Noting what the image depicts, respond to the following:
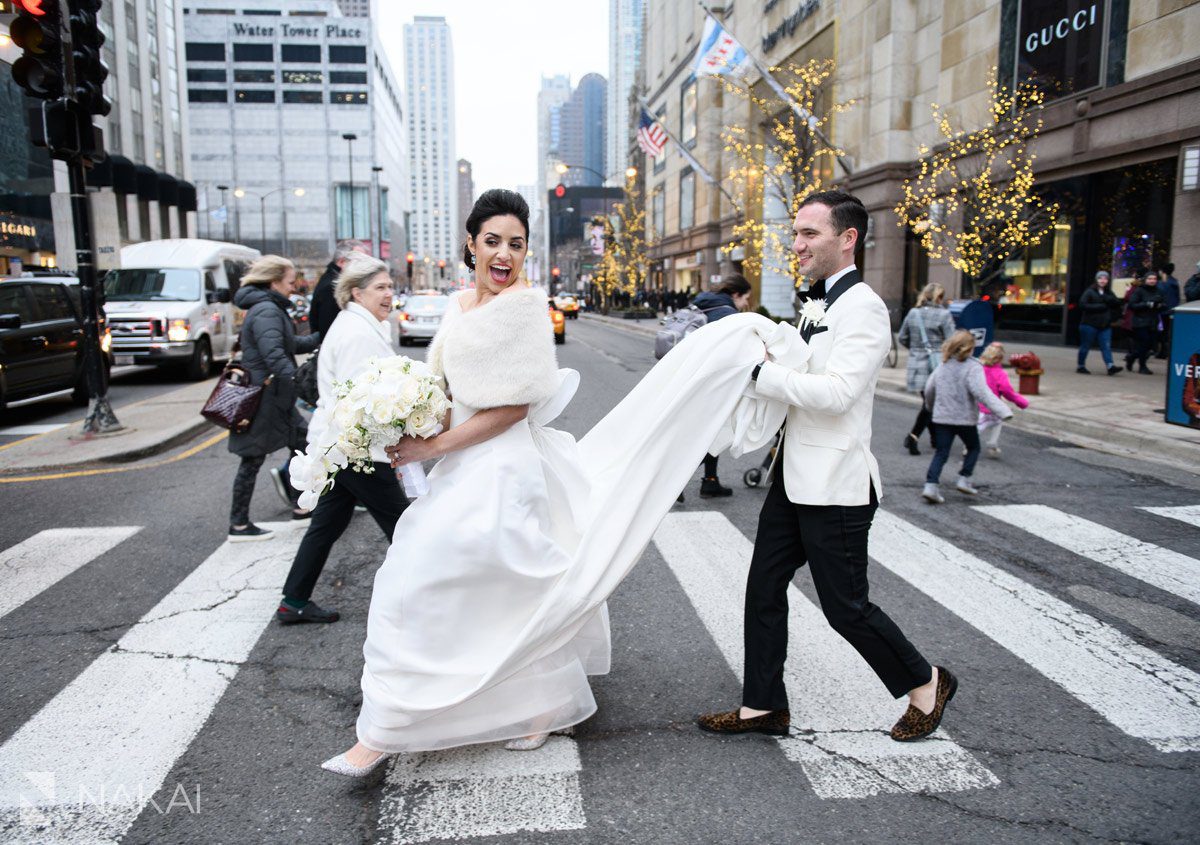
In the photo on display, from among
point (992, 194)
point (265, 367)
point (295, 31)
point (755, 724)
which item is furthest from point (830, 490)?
point (295, 31)

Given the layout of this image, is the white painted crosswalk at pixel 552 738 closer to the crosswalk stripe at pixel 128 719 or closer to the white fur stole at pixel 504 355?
the crosswalk stripe at pixel 128 719

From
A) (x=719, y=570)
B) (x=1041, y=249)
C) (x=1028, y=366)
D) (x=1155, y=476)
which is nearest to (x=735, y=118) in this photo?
(x=1041, y=249)

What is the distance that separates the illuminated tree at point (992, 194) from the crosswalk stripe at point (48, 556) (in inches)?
666

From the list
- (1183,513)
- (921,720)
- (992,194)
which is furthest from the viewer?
(992,194)

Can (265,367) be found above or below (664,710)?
above

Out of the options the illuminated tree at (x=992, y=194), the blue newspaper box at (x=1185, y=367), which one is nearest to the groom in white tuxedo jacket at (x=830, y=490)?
the blue newspaper box at (x=1185, y=367)

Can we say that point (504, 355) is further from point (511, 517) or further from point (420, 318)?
point (420, 318)

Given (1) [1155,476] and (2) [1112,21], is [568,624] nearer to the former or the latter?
(1) [1155,476]

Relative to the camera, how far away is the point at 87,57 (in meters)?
8.98

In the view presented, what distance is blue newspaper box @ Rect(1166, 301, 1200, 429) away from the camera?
9.66 metres

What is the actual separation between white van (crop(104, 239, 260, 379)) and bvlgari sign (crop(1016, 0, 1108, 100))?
63.7ft

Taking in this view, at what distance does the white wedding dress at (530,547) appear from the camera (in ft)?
9.86

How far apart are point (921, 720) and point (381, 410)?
8.05 ft

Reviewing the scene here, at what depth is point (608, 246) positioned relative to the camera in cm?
6844
